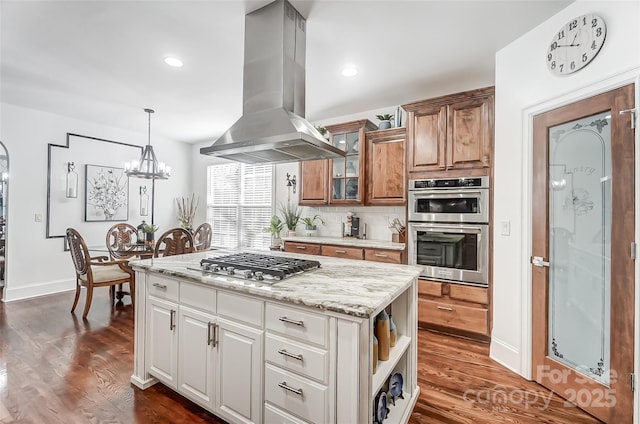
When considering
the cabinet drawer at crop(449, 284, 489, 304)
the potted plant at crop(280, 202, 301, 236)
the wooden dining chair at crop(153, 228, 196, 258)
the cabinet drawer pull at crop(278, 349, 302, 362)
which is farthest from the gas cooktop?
the potted plant at crop(280, 202, 301, 236)

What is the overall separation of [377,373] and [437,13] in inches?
95.7

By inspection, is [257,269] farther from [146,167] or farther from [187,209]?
[187,209]

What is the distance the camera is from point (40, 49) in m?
2.68

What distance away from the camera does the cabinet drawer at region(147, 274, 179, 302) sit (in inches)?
77.2

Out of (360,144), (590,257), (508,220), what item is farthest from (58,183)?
(590,257)

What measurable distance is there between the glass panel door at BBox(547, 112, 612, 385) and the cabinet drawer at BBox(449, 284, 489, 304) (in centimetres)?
70

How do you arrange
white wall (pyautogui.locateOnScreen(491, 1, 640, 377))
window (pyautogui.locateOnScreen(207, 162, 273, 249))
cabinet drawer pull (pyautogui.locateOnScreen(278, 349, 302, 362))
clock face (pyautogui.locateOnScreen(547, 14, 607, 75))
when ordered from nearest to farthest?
cabinet drawer pull (pyautogui.locateOnScreen(278, 349, 302, 362)), clock face (pyautogui.locateOnScreen(547, 14, 607, 75)), white wall (pyautogui.locateOnScreen(491, 1, 640, 377)), window (pyautogui.locateOnScreen(207, 162, 273, 249))

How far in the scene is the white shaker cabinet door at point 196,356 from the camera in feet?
5.83

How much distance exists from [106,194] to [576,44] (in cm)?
622

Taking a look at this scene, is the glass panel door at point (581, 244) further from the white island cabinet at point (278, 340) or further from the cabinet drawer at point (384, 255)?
the cabinet drawer at point (384, 255)

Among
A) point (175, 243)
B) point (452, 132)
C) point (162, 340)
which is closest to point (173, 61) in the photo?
point (175, 243)

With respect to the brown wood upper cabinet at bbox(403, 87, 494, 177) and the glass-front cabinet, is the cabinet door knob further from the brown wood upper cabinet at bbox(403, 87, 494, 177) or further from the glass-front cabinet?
the brown wood upper cabinet at bbox(403, 87, 494, 177)

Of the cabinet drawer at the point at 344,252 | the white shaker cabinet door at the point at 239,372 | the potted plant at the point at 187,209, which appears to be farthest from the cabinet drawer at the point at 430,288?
the potted plant at the point at 187,209

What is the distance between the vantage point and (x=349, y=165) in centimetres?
402
